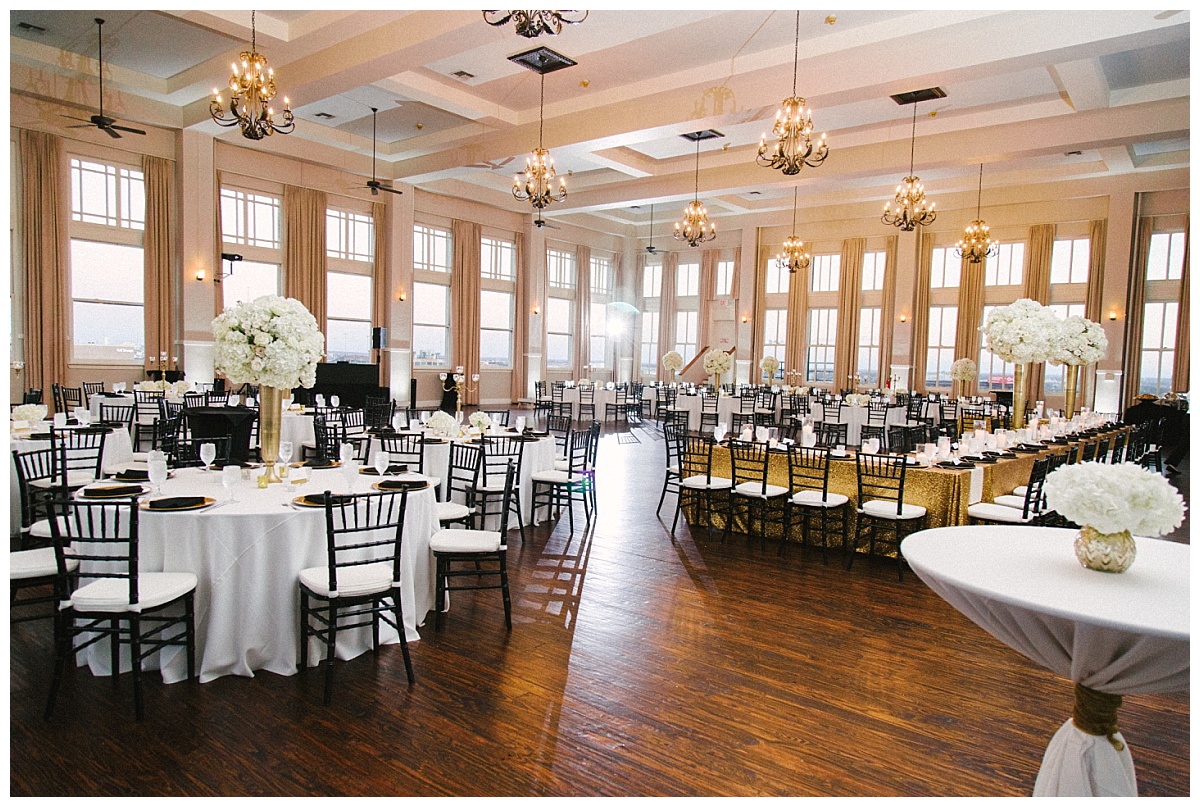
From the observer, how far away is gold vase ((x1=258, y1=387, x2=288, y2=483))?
171 inches

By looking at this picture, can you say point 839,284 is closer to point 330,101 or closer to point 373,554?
point 330,101

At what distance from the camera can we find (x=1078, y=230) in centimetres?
1645

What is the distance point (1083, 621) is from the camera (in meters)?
1.79

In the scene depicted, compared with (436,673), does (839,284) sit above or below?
above

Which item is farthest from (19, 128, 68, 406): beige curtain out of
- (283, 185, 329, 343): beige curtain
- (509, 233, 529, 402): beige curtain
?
(509, 233, 529, 402): beige curtain

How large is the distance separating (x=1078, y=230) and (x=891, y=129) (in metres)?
6.71

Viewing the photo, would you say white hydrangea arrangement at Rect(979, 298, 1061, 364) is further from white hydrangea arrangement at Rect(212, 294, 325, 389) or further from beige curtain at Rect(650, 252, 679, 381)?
beige curtain at Rect(650, 252, 679, 381)

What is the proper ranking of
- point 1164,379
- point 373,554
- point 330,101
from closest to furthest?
point 373,554
point 330,101
point 1164,379

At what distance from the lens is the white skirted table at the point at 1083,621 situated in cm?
182

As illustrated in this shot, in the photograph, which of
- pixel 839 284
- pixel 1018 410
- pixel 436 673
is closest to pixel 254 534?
pixel 436 673

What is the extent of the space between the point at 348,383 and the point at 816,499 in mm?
10672

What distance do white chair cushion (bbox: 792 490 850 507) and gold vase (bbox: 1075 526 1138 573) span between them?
11.5 feet

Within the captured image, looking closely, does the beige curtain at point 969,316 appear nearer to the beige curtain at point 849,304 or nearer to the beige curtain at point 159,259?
the beige curtain at point 849,304

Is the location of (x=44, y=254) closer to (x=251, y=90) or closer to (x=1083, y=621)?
(x=251, y=90)
